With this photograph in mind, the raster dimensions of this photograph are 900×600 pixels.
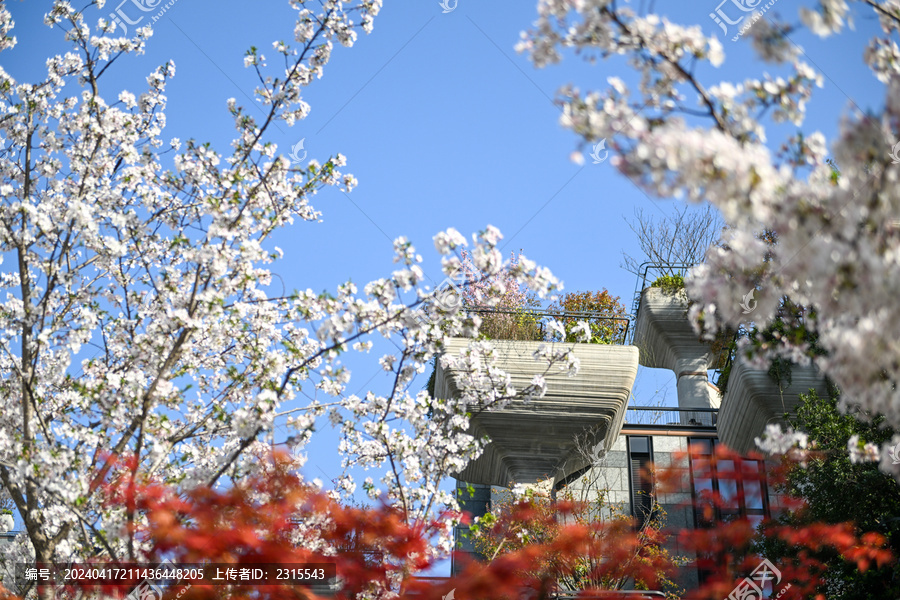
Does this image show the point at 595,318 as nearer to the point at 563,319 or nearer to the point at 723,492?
the point at 563,319

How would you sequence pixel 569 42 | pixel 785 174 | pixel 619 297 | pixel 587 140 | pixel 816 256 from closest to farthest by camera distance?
1. pixel 816 256
2. pixel 785 174
3. pixel 587 140
4. pixel 569 42
5. pixel 619 297

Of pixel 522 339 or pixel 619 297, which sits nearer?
pixel 522 339

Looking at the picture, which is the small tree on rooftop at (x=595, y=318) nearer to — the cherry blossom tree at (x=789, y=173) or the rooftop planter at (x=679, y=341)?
the rooftop planter at (x=679, y=341)

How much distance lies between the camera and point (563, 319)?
42.0 feet

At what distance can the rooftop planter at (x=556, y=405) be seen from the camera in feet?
36.2

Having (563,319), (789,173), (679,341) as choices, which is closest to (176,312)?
(789,173)

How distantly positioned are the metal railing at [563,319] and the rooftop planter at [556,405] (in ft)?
2.46

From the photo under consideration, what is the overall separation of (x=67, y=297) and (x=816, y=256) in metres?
6.12

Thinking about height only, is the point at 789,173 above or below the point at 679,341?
below

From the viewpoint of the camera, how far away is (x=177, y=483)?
5742mm

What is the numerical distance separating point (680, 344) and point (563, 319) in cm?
384

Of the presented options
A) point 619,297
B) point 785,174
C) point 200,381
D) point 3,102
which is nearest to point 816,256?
point 785,174

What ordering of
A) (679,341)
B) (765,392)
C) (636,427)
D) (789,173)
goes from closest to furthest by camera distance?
(789,173) < (765,392) < (636,427) < (679,341)

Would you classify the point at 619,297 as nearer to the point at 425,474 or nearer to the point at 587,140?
the point at 425,474
